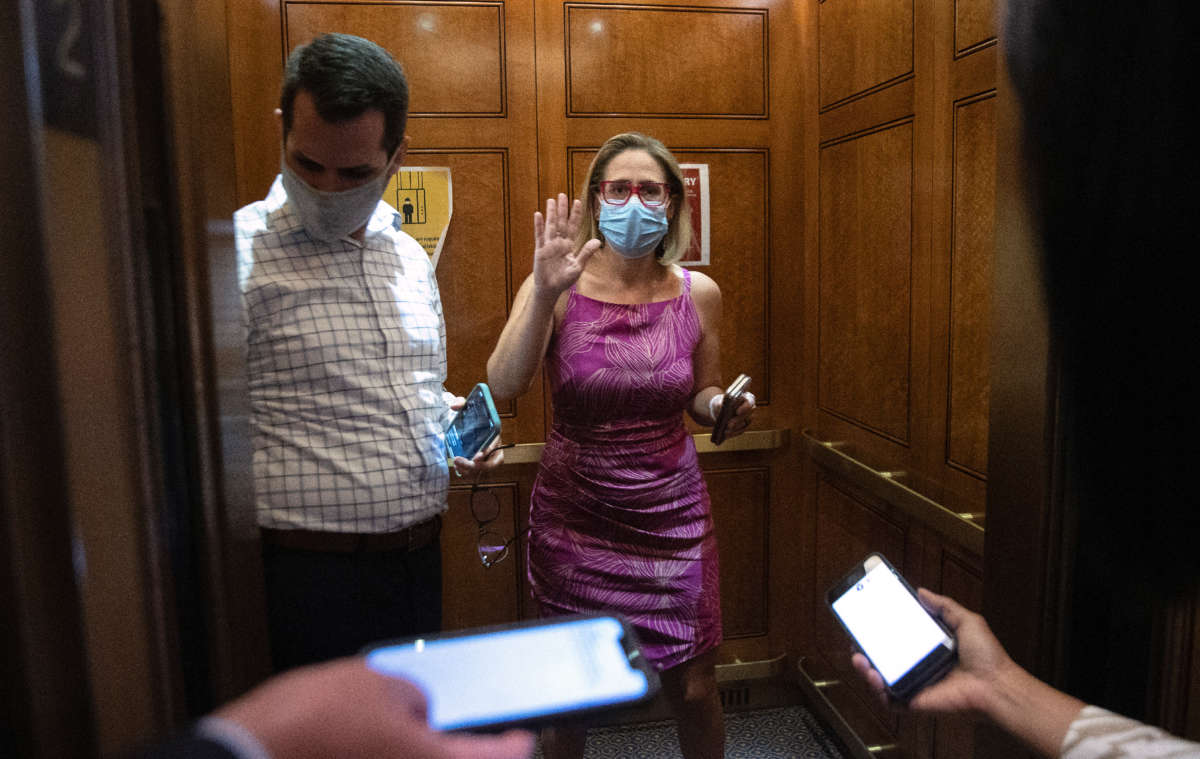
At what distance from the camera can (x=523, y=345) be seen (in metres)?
1.85

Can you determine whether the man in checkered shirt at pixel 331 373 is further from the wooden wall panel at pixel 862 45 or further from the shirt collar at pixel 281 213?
the wooden wall panel at pixel 862 45

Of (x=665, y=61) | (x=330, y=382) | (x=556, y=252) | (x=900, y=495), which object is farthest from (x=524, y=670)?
(x=665, y=61)

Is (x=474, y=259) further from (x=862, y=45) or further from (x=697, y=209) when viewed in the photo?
(x=862, y=45)

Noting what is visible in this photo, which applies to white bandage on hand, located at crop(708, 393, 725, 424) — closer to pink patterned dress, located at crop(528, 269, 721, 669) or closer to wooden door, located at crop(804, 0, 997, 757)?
pink patterned dress, located at crop(528, 269, 721, 669)

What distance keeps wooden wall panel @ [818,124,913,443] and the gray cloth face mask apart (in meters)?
1.44

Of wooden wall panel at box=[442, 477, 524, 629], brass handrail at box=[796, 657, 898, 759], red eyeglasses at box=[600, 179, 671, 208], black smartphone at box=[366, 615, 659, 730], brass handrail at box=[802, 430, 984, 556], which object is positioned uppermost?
red eyeglasses at box=[600, 179, 671, 208]

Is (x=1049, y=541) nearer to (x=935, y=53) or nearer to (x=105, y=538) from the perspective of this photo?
(x=105, y=538)

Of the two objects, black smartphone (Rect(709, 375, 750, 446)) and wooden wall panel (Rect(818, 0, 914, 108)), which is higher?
wooden wall panel (Rect(818, 0, 914, 108))

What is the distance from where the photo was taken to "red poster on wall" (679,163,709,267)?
8.91ft

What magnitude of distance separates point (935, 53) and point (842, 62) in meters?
0.52

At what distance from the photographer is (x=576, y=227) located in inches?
69.3

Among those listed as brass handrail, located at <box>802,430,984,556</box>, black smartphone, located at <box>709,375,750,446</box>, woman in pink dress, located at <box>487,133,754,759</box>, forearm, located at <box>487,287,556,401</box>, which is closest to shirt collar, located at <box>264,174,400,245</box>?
forearm, located at <box>487,287,556,401</box>

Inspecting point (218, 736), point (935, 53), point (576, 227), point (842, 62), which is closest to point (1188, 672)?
point (218, 736)

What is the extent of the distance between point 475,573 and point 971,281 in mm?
1736
